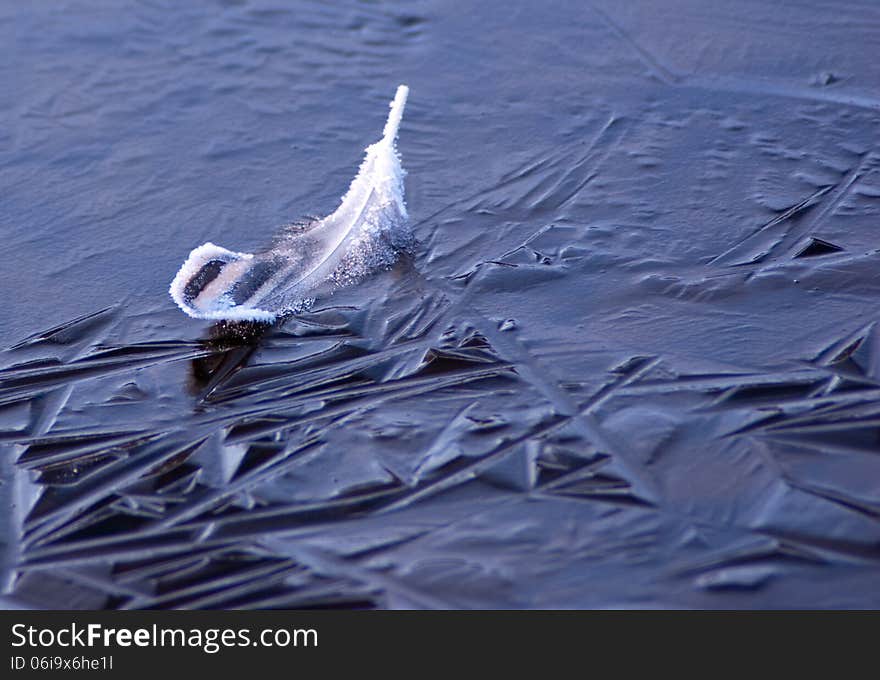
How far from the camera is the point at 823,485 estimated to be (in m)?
2.45

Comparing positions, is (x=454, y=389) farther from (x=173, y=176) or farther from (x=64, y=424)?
(x=173, y=176)

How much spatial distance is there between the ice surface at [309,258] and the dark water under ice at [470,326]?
0.27ft

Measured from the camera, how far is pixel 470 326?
10.2 feet

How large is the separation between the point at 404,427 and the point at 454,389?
21cm

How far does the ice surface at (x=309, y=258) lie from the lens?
3.14m

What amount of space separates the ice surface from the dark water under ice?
0.08 m

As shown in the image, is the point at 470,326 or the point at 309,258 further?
the point at 309,258

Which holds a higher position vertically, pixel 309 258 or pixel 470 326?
pixel 309 258

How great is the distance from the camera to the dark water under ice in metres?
2.38

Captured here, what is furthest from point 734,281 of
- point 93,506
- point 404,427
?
point 93,506

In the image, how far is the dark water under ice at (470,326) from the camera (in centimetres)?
238

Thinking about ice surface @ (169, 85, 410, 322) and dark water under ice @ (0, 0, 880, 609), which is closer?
dark water under ice @ (0, 0, 880, 609)

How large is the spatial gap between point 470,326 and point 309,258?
0.62 meters

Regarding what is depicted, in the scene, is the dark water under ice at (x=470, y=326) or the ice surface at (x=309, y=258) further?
the ice surface at (x=309, y=258)
